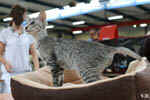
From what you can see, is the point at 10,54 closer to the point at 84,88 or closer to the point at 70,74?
the point at 70,74

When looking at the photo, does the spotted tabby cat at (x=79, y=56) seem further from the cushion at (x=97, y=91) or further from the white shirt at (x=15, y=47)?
the cushion at (x=97, y=91)

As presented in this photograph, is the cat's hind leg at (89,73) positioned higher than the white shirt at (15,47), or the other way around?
the white shirt at (15,47)

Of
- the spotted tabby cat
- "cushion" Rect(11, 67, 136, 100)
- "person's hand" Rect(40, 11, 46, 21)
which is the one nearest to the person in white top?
the spotted tabby cat

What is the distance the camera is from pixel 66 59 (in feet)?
4.49

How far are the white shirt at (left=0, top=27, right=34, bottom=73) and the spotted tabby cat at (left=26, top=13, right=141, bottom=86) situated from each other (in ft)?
0.54

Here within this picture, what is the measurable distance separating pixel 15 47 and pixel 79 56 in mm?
437

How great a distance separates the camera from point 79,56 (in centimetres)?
133

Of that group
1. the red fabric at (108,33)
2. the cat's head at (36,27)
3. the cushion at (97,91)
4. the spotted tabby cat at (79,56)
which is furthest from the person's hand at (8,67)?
the red fabric at (108,33)

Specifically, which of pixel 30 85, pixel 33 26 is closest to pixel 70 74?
pixel 33 26

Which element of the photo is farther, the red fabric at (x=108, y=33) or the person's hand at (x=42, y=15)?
the red fabric at (x=108, y=33)

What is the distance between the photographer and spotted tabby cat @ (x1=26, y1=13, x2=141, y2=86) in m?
1.24

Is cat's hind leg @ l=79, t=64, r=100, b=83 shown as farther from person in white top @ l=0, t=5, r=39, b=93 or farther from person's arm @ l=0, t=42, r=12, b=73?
person's arm @ l=0, t=42, r=12, b=73

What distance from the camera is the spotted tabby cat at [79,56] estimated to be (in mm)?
1241

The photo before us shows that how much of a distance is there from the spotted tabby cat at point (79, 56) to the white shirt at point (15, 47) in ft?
0.54
